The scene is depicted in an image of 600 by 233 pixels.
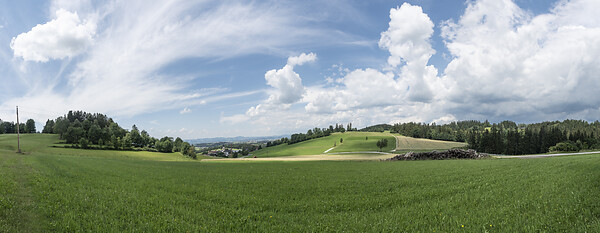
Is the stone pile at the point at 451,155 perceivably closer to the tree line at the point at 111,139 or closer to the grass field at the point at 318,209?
the grass field at the point at 318,209

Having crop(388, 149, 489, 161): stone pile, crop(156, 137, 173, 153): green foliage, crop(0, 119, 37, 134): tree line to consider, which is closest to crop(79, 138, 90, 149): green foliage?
crop(156, 137, 173, 153): green foliage

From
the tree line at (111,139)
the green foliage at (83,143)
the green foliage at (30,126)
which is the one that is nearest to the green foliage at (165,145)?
the tree line at (111,139)

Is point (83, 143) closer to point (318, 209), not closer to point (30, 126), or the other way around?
point (30, 126)

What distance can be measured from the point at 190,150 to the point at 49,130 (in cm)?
11035

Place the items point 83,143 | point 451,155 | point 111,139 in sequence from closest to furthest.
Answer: point 451,155 → point 83,143 → point 111,139

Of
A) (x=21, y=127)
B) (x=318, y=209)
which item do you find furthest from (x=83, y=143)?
(x=318, y=209)

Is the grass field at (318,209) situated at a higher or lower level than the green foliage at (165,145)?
higher

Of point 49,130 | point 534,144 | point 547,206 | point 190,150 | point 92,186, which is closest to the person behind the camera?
point 547,206

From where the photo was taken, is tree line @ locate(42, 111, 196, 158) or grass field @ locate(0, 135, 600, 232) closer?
grass field @ locate(0, 135, 600, 232)

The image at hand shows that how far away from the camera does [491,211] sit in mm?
10086

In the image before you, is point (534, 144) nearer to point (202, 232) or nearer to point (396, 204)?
point (396, 204)

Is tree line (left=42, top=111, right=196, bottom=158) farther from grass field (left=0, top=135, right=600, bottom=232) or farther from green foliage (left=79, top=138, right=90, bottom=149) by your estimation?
grass field (left=0, top=135, right=600, bottom=232)

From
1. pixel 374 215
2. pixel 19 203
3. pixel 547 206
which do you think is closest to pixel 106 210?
pixel 19 203

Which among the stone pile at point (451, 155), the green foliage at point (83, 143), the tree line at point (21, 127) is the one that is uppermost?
the tree line at point (21, 127)
